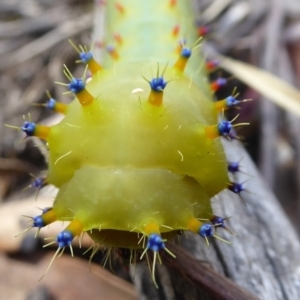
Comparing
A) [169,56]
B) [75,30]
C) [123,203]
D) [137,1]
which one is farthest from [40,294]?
[75,30]

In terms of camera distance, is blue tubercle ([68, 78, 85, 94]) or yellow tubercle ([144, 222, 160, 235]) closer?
yellow tubercle ([144, 222, 160, 235])

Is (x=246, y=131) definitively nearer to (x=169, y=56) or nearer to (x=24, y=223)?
(x=169, y=56)

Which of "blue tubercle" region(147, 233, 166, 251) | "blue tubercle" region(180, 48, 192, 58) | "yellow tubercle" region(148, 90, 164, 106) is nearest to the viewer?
"blue tubercle" region(147, 233, 166, 251)

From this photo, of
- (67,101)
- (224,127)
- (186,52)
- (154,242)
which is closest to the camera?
(154,242)

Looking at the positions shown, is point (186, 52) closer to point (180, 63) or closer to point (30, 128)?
point (180, 63)

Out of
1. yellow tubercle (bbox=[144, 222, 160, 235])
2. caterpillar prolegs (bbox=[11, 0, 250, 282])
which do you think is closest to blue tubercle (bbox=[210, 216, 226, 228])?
caterpillar prolegs (bbox=[11, 0, 250, 282])

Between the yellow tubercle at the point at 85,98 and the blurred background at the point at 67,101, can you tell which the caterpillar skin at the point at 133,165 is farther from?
the blurred background at the point at 67,101

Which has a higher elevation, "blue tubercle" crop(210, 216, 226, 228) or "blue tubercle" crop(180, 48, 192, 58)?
"blue tubercle" crop(180, 48, 192, 58)

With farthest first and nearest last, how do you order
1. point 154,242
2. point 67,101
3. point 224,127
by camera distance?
1. point 67,101
2. point 224,127
3. point 154,242

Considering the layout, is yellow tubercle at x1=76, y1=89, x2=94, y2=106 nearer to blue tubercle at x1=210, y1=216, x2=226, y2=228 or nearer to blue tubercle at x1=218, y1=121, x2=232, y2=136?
blue tubercle at x1=218, y1=121, x2=232, y2=136

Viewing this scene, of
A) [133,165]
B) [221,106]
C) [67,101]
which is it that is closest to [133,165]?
[133,165]
